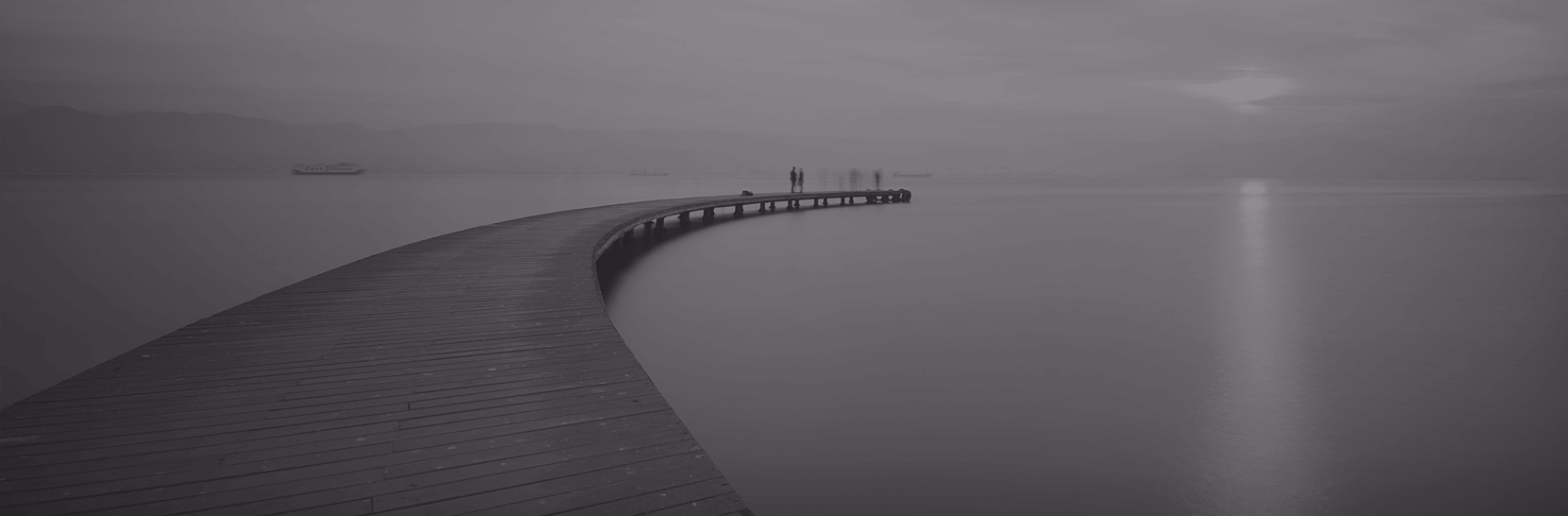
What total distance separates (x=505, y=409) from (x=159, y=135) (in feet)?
651

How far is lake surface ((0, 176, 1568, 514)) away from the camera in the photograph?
455cm

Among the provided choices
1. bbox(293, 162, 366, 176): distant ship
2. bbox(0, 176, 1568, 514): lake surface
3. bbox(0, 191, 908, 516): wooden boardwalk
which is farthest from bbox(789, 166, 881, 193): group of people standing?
bbox(293, 162, 366, 176): distant ship

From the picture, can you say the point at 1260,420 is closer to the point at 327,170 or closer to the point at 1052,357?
the point at 1052,357

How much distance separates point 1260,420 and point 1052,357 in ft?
7.41

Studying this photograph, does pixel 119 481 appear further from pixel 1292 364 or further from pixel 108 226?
pixel 108 226

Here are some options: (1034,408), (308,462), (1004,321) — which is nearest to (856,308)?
(1004,321)

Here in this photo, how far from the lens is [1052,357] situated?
7.79m

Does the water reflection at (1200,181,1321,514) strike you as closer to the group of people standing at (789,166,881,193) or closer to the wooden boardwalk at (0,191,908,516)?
the wooden boardwalk at (0,191,908,516)

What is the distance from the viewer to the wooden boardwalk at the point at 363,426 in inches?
98.3

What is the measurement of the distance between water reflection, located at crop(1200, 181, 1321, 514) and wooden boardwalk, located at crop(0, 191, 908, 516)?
11.1ft

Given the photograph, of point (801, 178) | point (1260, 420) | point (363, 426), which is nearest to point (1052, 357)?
point (1260, 420)

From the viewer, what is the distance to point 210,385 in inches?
143

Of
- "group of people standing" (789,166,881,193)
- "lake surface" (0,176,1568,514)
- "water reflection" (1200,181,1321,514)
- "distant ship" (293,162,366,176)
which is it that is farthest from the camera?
"distant ship" (293,162,366,176)

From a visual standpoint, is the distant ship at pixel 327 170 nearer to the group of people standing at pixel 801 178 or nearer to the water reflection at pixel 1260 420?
the group of people standing at pixel 801 178
